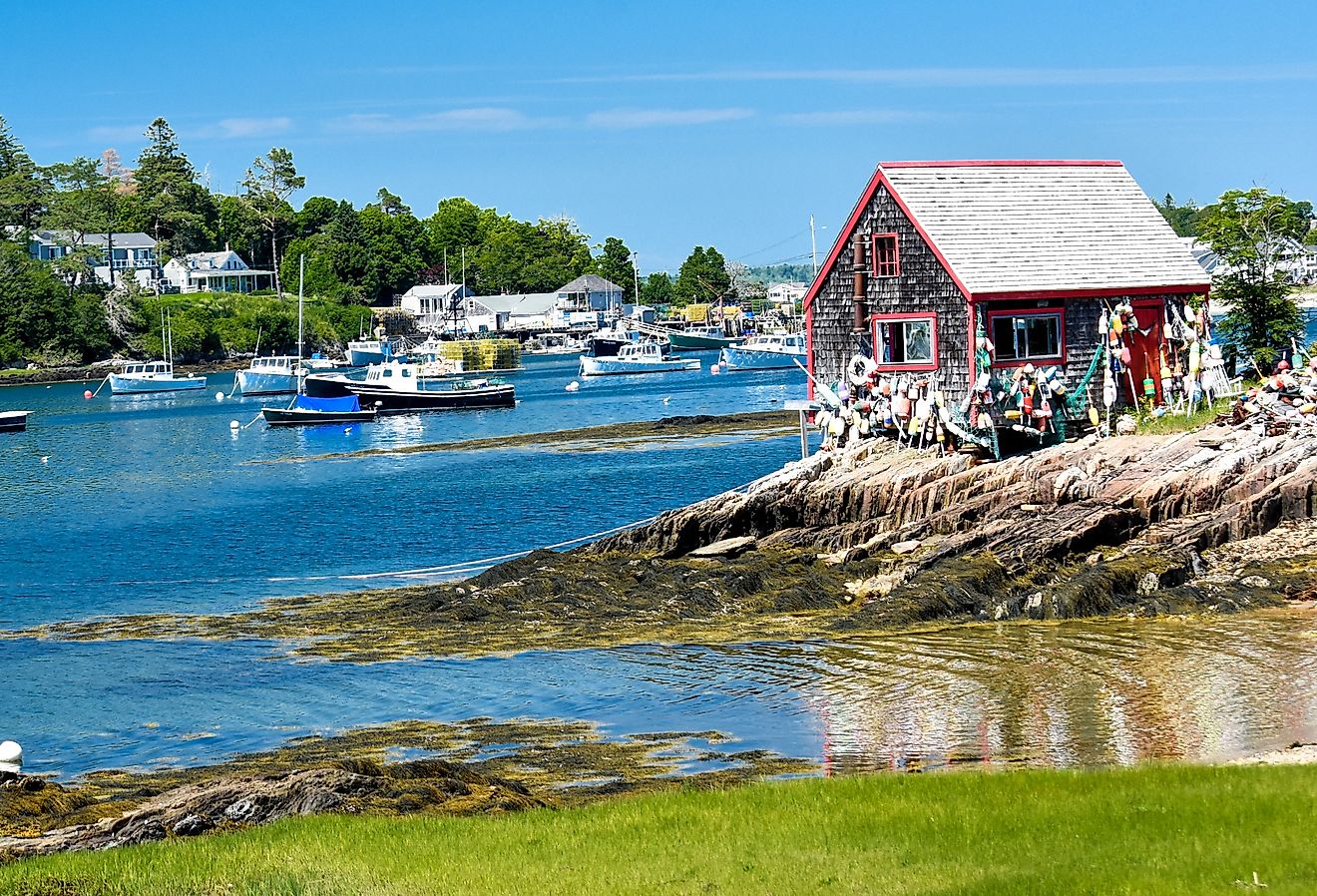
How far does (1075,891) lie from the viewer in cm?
1073

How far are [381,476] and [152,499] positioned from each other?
9.44 meters

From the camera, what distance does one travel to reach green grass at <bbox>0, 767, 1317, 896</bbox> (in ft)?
37.1

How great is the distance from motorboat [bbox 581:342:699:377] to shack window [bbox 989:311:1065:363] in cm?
10783

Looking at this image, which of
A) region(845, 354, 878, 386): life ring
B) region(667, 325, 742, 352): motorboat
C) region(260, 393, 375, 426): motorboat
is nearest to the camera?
region(845, 354, 878, 386): life ring

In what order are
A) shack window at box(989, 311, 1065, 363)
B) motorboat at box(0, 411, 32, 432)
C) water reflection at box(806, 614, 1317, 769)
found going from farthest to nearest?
motorboat at box(0, 411, 32, 432), shack window at box(989, 311, 1065, 363), water reflection at box(806, 614, 1317, 769)

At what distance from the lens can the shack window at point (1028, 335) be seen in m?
35.9

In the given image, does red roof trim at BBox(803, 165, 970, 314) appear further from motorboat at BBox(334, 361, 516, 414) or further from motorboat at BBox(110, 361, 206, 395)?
motorboat at BBox(110, 361, 206, 395)

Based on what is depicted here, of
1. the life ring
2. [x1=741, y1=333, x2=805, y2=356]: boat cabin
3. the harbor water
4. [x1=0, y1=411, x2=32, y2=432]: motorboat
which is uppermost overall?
[x1=741, y1=333, x2=805, y2=356]: boat cabin

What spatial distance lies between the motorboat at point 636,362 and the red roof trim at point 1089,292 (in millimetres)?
107696

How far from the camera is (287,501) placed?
5850 centimetres

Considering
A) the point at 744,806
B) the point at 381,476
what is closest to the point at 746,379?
the point at 381,476

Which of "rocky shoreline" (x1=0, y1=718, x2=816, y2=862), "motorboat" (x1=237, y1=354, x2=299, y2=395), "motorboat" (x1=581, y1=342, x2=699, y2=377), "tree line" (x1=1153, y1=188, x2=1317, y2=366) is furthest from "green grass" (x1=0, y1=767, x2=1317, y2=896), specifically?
"motorboat" (x1=581, y1=342, x2=699, y2=377)

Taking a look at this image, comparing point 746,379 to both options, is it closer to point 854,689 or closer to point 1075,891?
point 854,689

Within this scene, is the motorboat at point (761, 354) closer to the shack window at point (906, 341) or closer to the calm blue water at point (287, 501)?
the calm blue water at point (287, 501)
